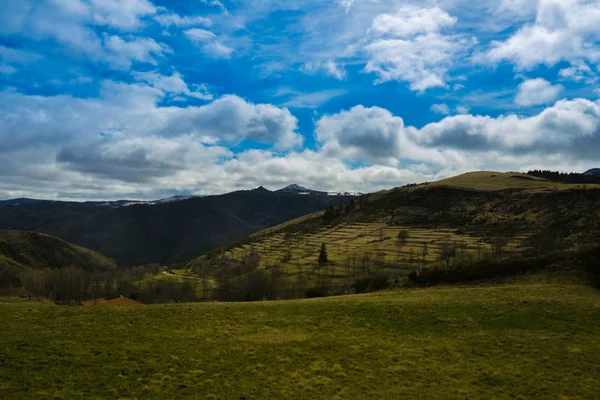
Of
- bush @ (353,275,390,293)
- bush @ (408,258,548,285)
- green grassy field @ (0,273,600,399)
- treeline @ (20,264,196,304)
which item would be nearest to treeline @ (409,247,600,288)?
bush @ (408,258,548,285)

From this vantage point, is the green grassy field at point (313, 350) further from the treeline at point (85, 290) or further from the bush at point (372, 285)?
the treeline at point (85, 290)

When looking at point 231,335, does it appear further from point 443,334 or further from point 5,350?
point 443,334

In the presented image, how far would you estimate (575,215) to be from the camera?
192 metres

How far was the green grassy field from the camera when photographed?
22172 millimetres

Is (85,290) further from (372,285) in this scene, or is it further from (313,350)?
(313,350)

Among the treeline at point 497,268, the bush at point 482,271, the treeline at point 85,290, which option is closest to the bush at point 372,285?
the treeline at point 497,268

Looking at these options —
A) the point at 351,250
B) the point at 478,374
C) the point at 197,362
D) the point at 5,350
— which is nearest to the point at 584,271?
the point at 478,374

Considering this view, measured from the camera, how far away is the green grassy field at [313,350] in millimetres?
22172

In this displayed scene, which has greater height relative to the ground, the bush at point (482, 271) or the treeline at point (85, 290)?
the bush at point (482, 271)

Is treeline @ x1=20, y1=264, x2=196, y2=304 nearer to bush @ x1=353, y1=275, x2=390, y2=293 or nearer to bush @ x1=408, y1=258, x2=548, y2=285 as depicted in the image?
bush @ x1=353, y1=275, x2=390, y2=293

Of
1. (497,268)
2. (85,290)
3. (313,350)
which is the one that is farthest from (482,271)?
(85,290)

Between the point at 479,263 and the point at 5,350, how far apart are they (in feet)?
194

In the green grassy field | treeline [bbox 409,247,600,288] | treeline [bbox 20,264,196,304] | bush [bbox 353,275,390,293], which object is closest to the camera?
the green grassy field

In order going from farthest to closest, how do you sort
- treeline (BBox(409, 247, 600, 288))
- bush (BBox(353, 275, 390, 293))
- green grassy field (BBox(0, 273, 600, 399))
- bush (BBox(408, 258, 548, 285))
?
bush (BBox(353, 275, 390, 293)) < bush (BBox(408, 258, 548, 285)) < treeline (BBox(409, 247, 600, 288)) < green grassy field (BBox(0, 273, 600, 399))
